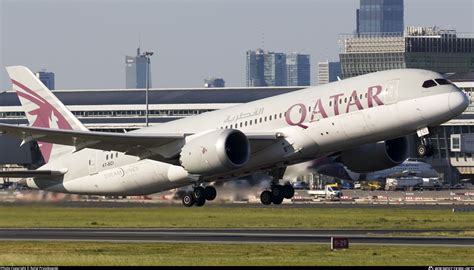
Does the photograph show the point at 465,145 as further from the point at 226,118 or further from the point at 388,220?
the point at 226,118

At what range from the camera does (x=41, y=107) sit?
75375 mm

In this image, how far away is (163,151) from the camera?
67062mm

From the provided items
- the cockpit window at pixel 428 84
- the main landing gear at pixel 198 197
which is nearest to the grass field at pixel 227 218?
the main landing gear at pixel 198 197

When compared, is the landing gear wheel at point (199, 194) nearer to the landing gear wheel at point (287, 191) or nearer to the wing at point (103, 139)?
the wing at point (103, 139)

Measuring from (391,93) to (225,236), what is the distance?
11.2 m

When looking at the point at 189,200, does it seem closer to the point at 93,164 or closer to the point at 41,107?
the point at 93,164

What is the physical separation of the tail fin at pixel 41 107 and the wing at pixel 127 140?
7502mm

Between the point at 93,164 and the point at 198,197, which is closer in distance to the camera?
the point at 198,197

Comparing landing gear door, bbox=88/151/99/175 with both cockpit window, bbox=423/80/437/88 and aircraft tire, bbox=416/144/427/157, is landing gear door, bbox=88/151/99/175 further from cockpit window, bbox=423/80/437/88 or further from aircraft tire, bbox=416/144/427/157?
cockpit window, bbox=423/80/437/88

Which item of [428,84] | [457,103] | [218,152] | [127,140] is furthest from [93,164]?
[457,103]

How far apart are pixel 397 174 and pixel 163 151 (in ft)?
263

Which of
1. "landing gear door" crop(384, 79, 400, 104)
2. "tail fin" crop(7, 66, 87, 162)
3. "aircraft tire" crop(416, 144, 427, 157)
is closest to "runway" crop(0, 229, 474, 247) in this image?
"aircraft tire" crop(416, 144, 427, 157)

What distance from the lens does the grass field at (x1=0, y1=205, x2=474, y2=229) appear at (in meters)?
74.2

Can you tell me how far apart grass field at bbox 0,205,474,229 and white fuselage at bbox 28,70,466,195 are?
5.98m
